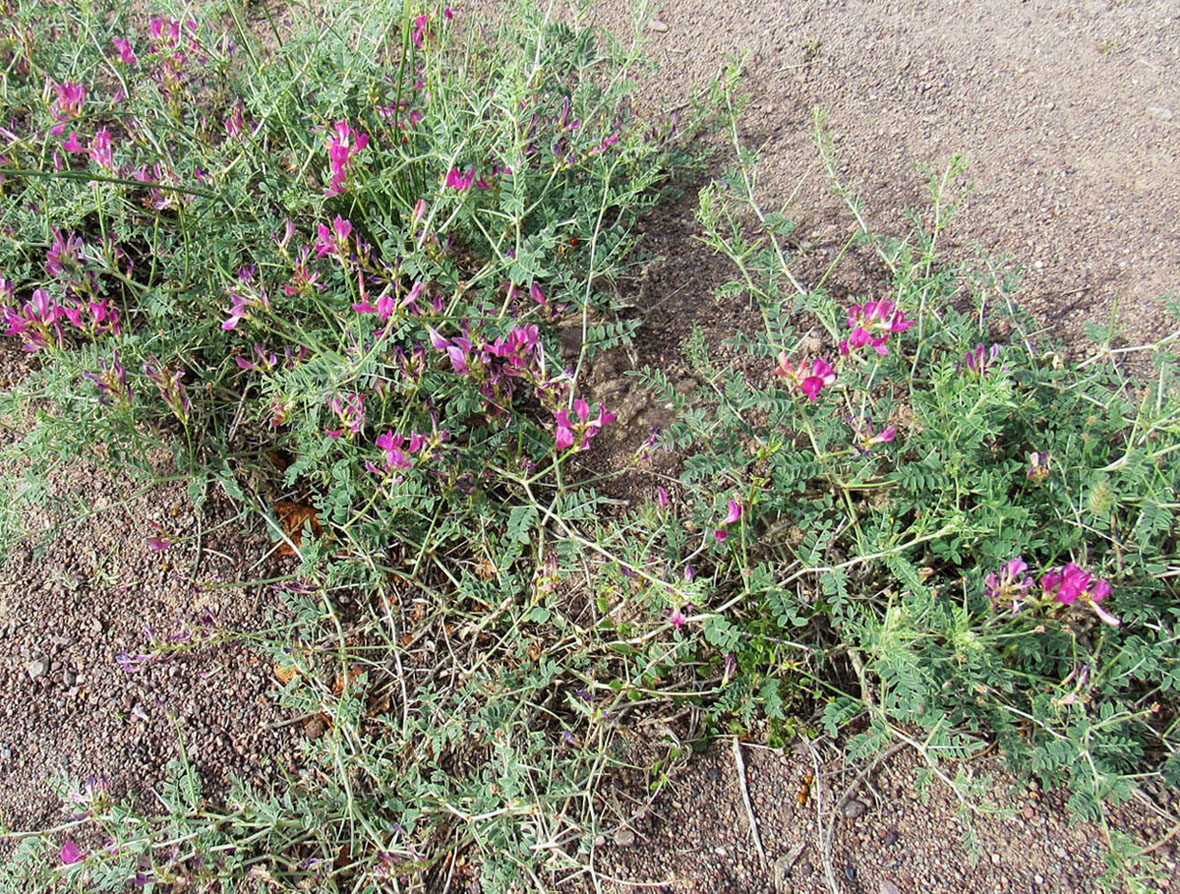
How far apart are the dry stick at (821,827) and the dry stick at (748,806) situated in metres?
0.11

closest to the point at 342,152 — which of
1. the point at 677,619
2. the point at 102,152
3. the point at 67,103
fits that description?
the point at 102,152

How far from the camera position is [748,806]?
6.46ft

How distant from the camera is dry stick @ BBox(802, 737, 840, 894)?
1.89 meters

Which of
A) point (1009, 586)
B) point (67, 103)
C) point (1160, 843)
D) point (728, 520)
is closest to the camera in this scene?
point (1009, 586)

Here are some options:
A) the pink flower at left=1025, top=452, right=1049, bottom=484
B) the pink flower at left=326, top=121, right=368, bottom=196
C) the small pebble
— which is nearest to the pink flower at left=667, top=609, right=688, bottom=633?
the small pebble

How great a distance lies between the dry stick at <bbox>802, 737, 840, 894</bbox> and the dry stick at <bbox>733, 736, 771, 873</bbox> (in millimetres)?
112

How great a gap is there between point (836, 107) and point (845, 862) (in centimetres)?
224

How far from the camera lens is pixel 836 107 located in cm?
305

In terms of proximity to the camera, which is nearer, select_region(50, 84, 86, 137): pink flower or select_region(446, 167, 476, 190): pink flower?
select_region(446, 167, 476, 190): pink flower

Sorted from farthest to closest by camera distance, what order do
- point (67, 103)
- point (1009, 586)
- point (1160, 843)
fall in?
point (67, 103) → point (1160, 843) → point (1009, 586)

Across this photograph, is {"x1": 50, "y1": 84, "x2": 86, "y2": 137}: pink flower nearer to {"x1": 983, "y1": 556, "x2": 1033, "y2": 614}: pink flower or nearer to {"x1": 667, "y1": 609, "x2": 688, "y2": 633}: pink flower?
{"x1": 667, "y1": 609, "x2": 688, "y2": 633}: pink flower

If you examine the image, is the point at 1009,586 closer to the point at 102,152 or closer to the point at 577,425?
the point at 577,425

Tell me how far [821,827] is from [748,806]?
0.15 metres

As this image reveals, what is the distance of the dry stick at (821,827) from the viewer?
6.19 feet
